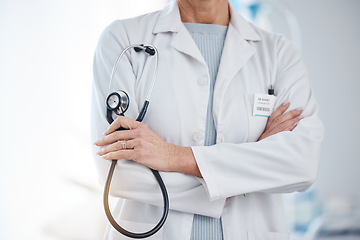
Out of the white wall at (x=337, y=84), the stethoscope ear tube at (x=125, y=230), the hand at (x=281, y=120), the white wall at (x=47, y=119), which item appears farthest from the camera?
the white wall at (x=337, y=84)

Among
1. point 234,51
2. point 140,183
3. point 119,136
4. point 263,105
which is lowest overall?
point 140,183

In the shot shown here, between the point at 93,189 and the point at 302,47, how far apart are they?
224 cm

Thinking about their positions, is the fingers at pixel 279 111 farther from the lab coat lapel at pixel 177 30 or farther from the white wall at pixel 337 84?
the white wall at pixel 337 84

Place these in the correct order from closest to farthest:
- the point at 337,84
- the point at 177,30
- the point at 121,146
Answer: the point at 121,146 < the point at 177,30 < the point at 337,84

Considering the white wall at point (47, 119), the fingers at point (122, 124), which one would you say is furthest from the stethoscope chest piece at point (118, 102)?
the white wall at point (47, 119)

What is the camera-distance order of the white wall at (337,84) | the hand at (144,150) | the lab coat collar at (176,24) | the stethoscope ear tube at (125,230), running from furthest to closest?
the white wall at (337,84)
the lab coat collar at (176,24)
the hand at (144,150)
the stethoscope ear tube at (125,230)

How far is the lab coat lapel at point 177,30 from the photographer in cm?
128

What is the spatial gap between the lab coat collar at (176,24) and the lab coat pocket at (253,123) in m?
0.24

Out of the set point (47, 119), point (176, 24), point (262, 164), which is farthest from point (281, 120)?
point (47, 119)

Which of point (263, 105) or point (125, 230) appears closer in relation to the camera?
point (125, 230)

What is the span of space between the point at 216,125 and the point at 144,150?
0.24 m

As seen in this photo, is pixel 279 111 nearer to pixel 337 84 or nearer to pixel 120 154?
pixel 120 154

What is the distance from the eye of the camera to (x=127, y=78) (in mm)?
1222

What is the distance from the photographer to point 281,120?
1.23 metres
